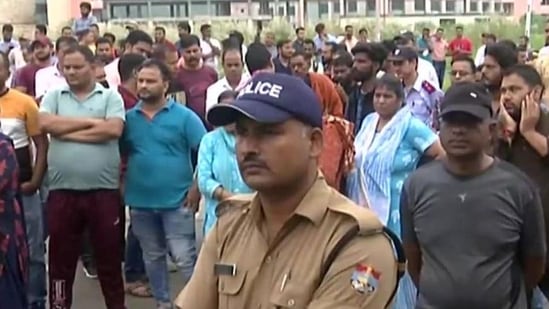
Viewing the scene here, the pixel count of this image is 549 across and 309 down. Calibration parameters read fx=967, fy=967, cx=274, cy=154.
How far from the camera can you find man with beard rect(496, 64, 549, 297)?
4.80 m

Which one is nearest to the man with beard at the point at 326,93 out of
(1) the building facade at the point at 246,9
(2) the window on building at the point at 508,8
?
(1) the building facade at the point at 246,9

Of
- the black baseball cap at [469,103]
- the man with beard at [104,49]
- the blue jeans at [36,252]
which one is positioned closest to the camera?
the black baseball cap at [469,103]

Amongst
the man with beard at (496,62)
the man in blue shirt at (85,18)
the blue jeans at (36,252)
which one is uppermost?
the man in blue shirt at (85,18)

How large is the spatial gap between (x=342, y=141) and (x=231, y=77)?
6.93 feet

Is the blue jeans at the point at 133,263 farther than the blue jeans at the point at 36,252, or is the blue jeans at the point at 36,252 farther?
the blue jeans at the point at 133,263

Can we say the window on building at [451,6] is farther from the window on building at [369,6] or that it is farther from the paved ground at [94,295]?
the paved ground at [94,295]

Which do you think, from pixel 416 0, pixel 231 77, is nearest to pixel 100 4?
pixel 416 0

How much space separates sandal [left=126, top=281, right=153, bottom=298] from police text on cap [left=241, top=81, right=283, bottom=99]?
516 cm

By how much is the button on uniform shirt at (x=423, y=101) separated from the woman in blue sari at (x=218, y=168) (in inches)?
85.8

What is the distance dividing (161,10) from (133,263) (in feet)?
146

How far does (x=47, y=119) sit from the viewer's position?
19.9ft

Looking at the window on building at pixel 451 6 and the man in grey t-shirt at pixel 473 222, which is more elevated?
the window on building at pixel 451 6

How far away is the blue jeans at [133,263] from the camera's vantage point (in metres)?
7.66

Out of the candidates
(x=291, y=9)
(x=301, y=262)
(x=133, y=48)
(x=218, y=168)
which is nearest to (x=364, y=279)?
(x=301, y=262)
